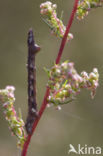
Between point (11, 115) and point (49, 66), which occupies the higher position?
point (49, 66)

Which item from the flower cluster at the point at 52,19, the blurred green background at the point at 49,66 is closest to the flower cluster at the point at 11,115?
the flower cluster at the point at 52,19

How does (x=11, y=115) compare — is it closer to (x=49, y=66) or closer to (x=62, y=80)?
(x=62, y=80)

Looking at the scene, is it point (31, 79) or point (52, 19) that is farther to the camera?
point (52, 19)

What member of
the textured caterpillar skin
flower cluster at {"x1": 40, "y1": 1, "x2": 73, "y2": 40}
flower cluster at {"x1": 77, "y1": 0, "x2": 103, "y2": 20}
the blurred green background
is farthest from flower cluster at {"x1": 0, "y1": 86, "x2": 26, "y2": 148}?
the blurred green background

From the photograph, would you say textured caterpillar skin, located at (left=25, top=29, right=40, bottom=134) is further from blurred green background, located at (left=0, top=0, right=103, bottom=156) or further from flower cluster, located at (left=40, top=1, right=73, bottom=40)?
blurred green background, located at (left=0, top=0, right=103, bottom=156)

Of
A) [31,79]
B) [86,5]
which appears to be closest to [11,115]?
[31,79]
